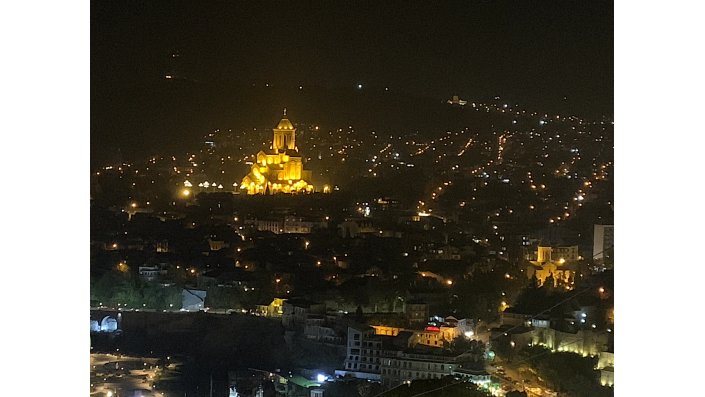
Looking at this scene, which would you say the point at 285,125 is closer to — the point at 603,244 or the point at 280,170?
the point at 280,170

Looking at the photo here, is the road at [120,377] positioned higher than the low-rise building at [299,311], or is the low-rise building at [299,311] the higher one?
the low-rise building at [299,311]

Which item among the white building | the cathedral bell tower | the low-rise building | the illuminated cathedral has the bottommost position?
the low-rise building

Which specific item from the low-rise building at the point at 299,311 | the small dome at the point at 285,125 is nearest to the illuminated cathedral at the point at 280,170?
the small dome at the point at 285,125

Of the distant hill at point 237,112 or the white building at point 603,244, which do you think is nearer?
the white building at point 603,244

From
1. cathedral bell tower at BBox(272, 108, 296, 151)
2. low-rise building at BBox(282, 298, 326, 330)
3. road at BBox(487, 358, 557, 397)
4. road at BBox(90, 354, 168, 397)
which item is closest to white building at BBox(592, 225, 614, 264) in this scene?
road at BBox(487, 358, 557, 397)

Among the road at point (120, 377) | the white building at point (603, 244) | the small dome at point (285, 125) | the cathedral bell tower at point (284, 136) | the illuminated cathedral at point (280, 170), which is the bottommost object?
the road at point (120, 377)

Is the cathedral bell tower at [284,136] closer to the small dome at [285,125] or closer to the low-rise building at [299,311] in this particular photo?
the small dome at [285,125]

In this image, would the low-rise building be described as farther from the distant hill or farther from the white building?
the white building

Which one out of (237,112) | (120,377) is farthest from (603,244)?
(120,377)
